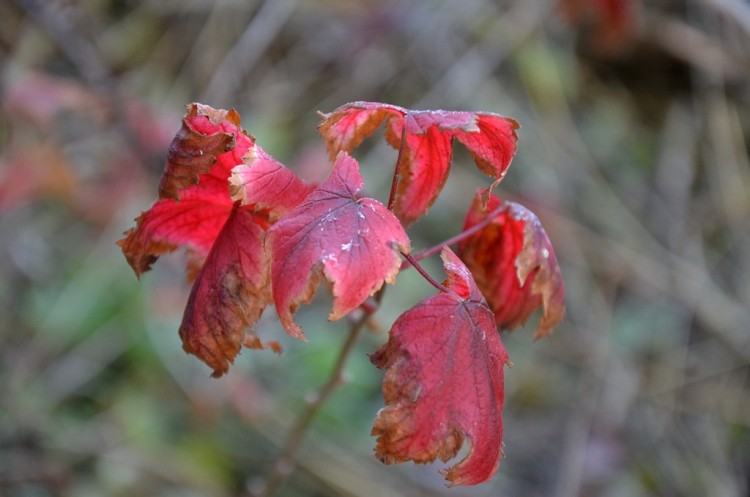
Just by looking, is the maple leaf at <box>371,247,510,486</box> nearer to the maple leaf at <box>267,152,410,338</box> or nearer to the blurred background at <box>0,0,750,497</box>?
the maple leaf at <box>267,152,410,338</box>

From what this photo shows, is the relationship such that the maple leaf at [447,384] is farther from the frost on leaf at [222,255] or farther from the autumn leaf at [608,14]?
the autumn leaf at [608,14]

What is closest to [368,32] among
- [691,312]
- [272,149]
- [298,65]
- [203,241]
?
[298,65]

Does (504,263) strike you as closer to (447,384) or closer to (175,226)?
(447,384)

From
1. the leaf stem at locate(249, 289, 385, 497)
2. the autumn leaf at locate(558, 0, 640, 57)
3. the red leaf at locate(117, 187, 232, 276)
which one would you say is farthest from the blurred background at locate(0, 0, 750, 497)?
the red leaf at locate(117, 187, 232, 276)

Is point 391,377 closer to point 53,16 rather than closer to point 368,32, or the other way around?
point 53,16

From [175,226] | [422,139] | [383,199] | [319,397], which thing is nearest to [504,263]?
[422,139]

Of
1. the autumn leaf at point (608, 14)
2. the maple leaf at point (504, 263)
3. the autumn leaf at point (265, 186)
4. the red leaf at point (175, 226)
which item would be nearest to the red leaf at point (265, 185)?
the autumn leaf at point (265, 186)
